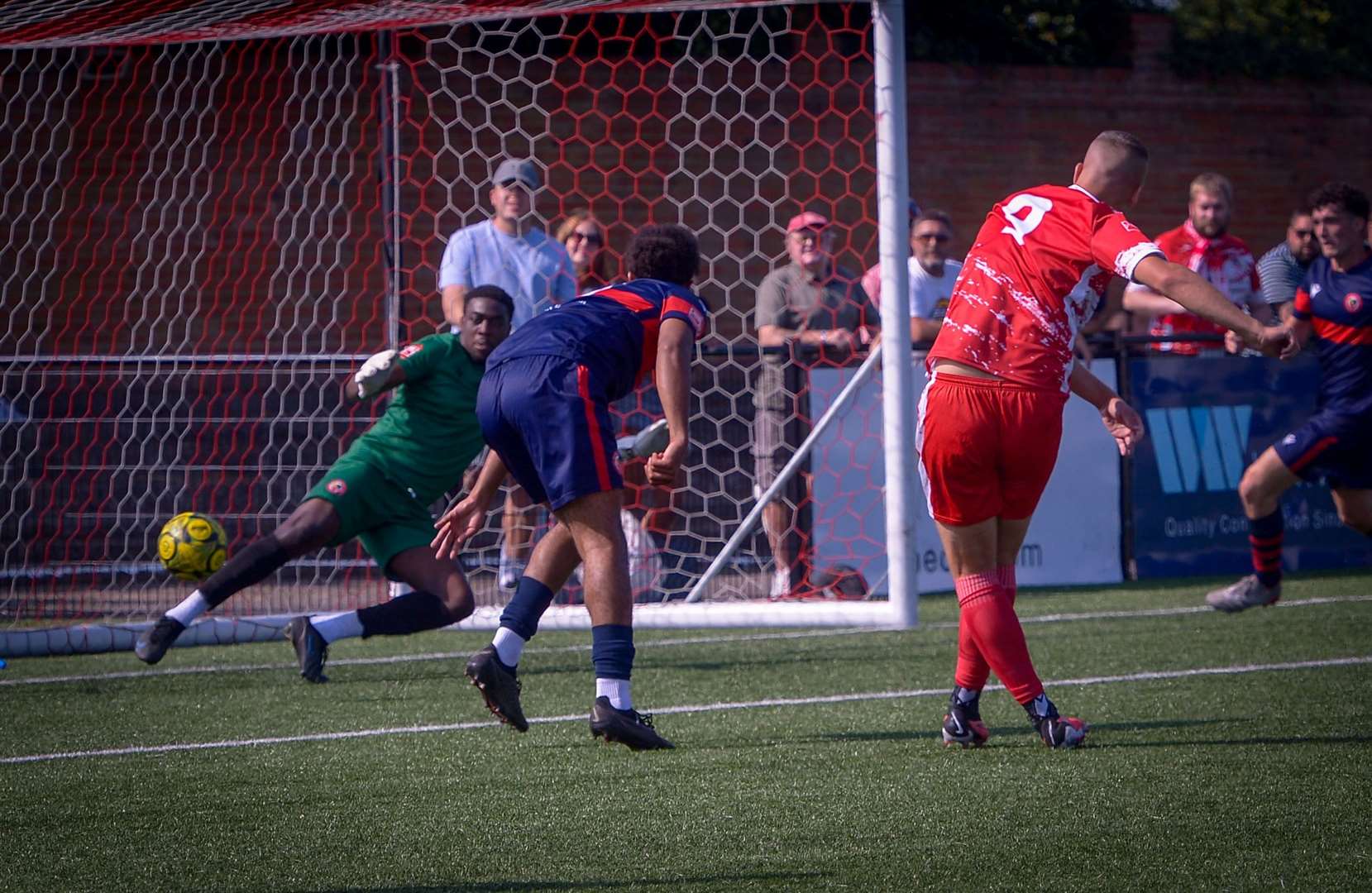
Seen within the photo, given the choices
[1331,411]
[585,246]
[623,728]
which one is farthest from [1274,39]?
[623,728]

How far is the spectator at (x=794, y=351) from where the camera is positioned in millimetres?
8938

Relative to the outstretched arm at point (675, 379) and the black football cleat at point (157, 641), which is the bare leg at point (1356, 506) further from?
the black football cleat at point (157, 641)

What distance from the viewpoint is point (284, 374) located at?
31.2 ft

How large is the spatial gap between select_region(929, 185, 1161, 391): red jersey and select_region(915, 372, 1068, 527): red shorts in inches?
2.4

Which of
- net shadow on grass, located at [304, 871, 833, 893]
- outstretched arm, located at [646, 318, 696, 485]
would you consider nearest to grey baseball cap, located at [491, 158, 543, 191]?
outstretched arm, located at [646, 318, 696, 485]

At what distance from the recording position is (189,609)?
20.6ft

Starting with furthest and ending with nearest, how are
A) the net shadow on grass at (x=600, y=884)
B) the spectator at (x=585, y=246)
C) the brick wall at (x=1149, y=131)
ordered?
the brick wall at (x=1149, y=131) < the spectator at (x=585, y=246) < the net shadow on grass at (x=600, y=884)

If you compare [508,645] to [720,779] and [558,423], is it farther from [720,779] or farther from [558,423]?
[720,779]

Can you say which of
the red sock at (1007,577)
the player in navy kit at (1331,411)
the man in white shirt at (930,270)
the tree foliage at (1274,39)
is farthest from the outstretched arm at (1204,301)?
the tree foliage at (1274,39)

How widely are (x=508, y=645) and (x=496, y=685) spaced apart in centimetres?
17

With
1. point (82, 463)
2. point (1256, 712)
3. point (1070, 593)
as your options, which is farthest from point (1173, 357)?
point (82, 463)

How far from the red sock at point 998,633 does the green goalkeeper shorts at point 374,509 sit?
2749mm

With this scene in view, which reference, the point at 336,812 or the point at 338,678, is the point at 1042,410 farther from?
the point at 338,678

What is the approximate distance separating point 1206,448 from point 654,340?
6.02m
